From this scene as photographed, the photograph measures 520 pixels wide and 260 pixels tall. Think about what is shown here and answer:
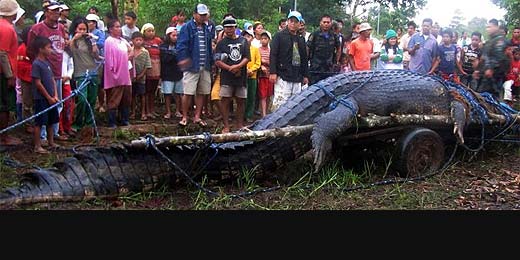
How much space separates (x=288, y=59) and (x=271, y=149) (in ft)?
8.39

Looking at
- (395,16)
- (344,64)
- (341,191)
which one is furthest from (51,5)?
(395,16)

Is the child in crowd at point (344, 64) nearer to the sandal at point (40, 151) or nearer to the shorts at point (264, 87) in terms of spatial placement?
the shorts at point (264, 87)

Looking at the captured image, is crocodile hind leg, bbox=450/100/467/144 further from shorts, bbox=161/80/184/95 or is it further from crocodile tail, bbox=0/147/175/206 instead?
shorts, bbox=161/80/184/95

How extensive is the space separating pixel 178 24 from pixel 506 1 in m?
13.6

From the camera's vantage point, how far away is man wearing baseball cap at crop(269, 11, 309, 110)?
6840 mm

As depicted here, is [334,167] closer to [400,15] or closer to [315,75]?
[315,75]

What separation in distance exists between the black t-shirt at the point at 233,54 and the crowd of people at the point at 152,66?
13 mm

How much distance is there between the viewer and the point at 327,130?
461cm

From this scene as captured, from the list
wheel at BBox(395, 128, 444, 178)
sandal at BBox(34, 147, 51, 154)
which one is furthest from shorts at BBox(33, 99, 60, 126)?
wheel at BBox(395, 128, 444, 178)

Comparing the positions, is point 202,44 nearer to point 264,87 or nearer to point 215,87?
point 215,87

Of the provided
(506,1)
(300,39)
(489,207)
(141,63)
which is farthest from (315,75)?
(506,1)

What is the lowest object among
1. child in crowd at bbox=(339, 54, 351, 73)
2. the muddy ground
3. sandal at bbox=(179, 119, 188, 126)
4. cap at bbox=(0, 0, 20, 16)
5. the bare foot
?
the muddy ground

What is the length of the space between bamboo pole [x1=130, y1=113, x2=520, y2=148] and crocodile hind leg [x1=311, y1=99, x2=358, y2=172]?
10 centimetres

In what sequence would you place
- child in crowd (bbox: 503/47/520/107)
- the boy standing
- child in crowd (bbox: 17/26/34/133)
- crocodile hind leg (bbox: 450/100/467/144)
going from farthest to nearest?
child in crowd (bbox: 503/47/520/107), the boy standing, child in crowd (bbox: 17/26/34/133), crocodile hind leg (bbox: 450/100/467/144)
